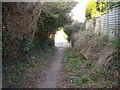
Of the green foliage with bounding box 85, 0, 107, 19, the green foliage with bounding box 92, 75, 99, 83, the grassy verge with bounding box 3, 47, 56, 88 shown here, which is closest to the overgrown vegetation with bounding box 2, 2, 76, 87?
the grassy verge with bounding box 3, 47, 56, 88

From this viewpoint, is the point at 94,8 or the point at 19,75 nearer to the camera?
the point at 19,75

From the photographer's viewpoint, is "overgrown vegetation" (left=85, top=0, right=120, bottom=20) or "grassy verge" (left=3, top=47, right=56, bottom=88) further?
"overgrown vegetation" (left=85, top=0, right=120, bottom=20)

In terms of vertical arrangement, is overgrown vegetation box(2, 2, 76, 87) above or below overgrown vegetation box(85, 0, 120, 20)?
below

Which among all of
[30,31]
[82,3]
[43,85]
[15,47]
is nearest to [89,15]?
[82,3]

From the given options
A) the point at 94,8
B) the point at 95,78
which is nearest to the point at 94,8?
the point at 94,8

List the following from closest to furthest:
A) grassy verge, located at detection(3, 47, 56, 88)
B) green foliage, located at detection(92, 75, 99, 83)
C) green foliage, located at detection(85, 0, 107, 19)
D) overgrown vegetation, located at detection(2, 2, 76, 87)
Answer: green foliage, located at detection(92, 75, 99, 83) → grassy verge, located at detection(3, 47, 56, 88) → overgrown vegetation, located at detection(2, 2, 76, 87) → green foliage, located at detection(85, 0, 107, 19)


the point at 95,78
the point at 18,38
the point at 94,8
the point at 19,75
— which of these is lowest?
the point at 19,75

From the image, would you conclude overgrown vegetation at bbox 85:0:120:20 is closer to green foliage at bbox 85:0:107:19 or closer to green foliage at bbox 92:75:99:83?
green foliage at bbox 85:0:107:19

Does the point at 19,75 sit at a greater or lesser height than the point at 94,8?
lesser

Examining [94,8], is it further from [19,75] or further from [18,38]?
[19,75]

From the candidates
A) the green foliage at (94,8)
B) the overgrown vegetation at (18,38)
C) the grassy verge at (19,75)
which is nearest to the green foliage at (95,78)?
the grassy verge at (19,75)

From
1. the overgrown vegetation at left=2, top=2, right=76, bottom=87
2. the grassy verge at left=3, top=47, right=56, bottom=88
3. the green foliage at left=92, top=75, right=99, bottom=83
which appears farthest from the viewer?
the overgrown vegetation at left=2, top=2, right=76, bottom=87

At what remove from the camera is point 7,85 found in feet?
19.4

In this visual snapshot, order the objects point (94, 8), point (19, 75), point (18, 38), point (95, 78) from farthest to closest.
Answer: point (94, 8)
point (18, 38)
point (19, 75)
point (95, 78)
